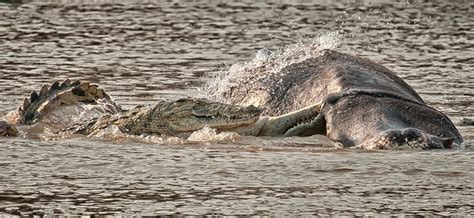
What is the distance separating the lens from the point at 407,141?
346 inches

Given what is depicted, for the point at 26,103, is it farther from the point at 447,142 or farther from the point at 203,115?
the point at 447,142

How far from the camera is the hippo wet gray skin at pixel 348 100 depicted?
903cm

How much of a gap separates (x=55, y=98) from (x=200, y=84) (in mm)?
3037

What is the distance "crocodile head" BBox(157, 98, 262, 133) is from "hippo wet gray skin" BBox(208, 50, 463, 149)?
1.12 feet

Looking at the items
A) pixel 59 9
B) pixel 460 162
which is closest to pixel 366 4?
pixel 59 9

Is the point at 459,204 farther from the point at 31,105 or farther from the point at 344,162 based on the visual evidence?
the point at 31,105

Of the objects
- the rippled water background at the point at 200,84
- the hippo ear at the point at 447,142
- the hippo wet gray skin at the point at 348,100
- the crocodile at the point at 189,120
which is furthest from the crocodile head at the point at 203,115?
the hippo ear at the point at 447,142

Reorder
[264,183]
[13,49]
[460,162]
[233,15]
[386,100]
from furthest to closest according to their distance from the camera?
[233,15], [13,49], [386,100], [460,162], [264,183]

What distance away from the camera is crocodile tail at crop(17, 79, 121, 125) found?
10.8 metres

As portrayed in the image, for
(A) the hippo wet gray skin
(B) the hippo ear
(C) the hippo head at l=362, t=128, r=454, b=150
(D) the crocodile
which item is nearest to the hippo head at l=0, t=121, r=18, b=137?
(D) the crocodile

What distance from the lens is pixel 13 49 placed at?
16719 mm

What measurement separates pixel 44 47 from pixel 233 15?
15.7ft

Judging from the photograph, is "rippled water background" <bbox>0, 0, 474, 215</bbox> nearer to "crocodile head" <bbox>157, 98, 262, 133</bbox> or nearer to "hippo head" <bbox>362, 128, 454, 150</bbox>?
"hippo head" <bbox>362, 128, 454, 150</bbox>

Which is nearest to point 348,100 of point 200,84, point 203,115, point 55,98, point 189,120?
point 203,115
